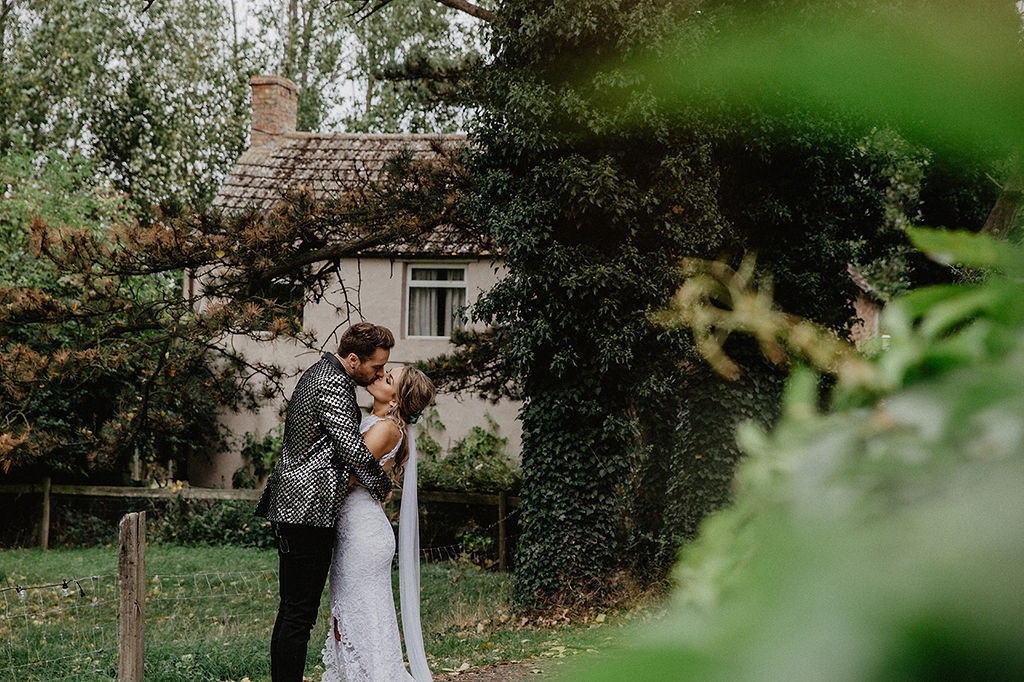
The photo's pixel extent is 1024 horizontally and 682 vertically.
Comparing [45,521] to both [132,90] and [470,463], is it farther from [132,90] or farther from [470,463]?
[132,90]

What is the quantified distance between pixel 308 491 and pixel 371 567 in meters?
0.68

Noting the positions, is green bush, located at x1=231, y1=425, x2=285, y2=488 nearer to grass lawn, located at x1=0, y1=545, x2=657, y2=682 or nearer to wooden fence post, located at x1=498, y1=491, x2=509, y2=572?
A: grass lawn, located at x1=0, y1=545, x2=657, y2=682

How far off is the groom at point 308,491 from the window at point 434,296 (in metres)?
14.1

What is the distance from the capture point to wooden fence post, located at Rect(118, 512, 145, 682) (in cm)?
630

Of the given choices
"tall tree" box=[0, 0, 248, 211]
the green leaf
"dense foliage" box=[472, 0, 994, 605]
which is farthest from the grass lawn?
"tall tree" box=[0, 0, 248, 211]

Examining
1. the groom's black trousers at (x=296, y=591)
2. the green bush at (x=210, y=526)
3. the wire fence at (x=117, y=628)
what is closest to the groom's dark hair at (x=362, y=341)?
the groom's black trousers at (x=296, y=591)

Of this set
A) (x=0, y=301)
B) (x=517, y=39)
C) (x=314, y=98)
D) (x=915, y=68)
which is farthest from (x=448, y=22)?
(x=915, y=68)

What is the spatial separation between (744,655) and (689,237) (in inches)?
387

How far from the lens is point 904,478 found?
11.9 inches

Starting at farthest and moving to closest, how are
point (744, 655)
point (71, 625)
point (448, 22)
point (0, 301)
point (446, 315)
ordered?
point (448, 22)
point (446, 315)
point (71, 625)
point (0, 301)
point (744, 655)

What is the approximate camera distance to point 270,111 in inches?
853

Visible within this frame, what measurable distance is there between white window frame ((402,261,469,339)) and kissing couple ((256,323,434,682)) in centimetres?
1344

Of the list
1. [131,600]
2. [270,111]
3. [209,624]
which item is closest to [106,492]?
[209,624]

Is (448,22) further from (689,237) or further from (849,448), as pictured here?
(849,448)
